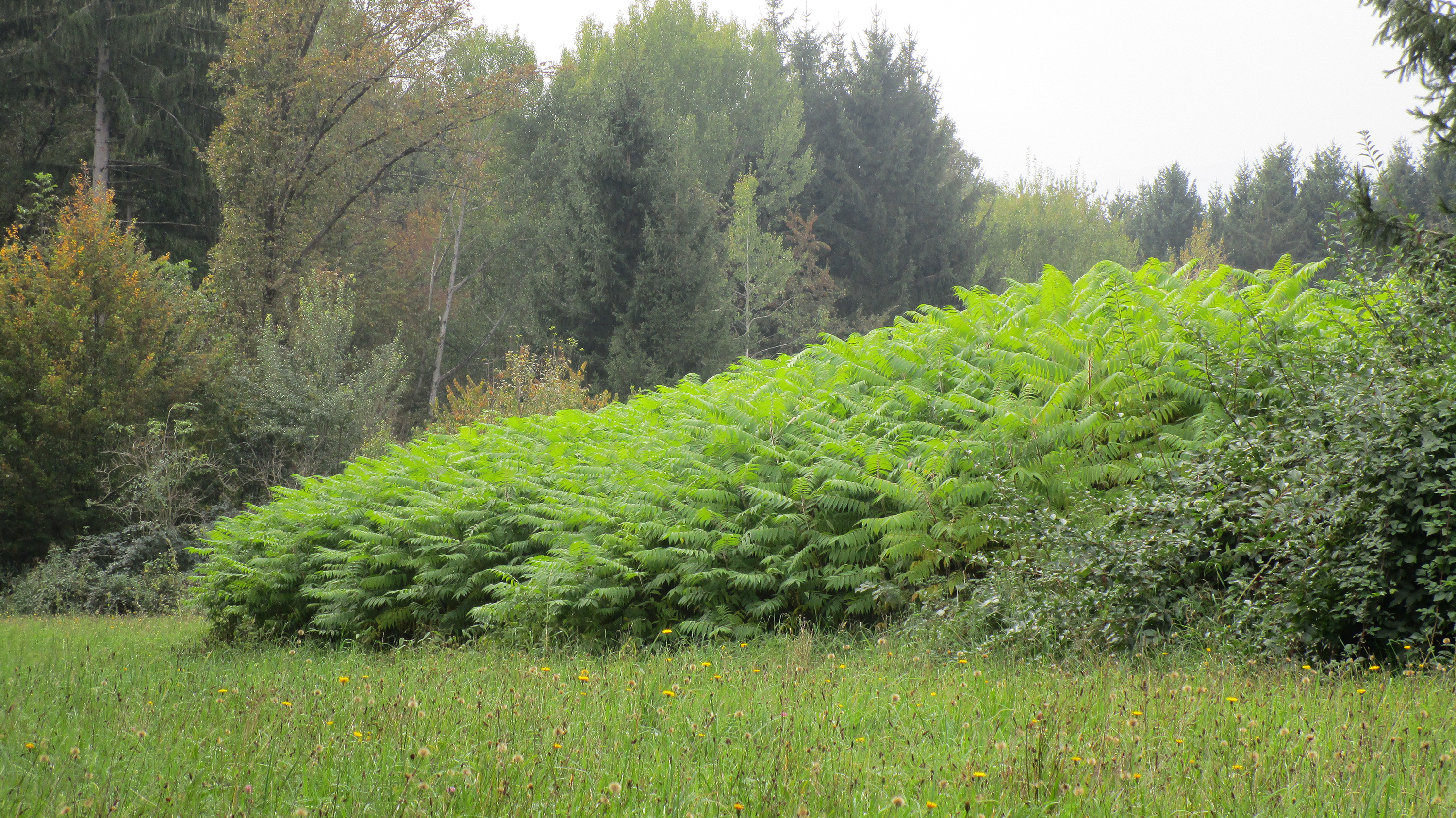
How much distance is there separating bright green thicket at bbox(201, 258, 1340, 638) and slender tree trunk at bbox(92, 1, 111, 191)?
63.2 feet

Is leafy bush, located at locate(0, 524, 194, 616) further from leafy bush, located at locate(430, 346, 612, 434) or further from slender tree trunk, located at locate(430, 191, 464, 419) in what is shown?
slender tree trunk, located at locate(430, 191, 464, 419)

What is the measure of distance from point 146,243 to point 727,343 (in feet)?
56.7

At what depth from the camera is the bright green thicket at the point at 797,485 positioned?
6371 millimetres

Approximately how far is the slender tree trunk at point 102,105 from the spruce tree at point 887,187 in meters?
23.0

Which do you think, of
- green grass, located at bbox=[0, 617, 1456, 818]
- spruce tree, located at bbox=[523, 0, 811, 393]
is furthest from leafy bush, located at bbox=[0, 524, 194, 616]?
spruce tree, located at bbox=[523, 0, 811, 393]

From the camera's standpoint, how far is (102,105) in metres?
24.5

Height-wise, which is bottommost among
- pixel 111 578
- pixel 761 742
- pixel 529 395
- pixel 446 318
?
pixel 111 578

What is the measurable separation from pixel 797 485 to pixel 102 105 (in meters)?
26.2

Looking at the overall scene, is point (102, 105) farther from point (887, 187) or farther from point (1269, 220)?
point (1269, 220)

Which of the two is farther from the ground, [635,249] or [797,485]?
[635,249]

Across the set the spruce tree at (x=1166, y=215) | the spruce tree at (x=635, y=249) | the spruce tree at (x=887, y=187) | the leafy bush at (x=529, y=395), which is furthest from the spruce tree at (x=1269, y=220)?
the leafy bush at (x=529, y=395)

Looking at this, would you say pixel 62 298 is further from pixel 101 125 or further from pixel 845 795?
pixel 845 795

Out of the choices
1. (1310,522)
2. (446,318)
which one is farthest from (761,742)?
(446,318)

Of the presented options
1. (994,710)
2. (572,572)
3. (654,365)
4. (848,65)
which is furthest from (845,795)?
(848,65)
